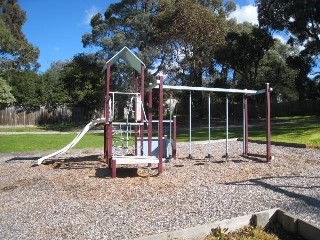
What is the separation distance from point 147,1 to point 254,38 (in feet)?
39.1

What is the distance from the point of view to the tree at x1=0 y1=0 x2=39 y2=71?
38.3 metres

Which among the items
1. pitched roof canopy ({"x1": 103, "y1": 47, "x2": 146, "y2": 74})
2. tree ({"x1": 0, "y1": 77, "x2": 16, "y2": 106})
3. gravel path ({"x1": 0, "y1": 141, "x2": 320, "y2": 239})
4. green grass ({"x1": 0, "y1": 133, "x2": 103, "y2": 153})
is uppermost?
tree ({"x1": 0, "y1": 77, "x2": 16, "y2": 106})

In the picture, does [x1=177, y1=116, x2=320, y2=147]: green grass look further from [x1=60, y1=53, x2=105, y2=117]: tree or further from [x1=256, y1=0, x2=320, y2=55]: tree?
[x1=60, y1=53, x2=105, y2=117]: tree

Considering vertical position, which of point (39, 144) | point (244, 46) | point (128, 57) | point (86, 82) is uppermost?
point (244, 46)

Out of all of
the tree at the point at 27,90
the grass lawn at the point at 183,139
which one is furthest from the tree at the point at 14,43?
the grass lawn at the point at 183,139

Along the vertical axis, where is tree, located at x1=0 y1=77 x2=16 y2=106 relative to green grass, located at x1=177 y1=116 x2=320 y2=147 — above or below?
above

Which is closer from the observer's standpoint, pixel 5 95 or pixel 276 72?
pixel 5 95

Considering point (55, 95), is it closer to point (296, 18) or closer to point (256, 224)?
point (296, 18)

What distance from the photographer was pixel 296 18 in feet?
90.4

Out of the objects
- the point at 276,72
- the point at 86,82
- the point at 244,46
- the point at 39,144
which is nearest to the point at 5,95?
the point at 86,82

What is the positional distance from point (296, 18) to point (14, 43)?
29043 millimetres

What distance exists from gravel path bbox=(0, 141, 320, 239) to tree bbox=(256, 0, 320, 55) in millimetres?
20138

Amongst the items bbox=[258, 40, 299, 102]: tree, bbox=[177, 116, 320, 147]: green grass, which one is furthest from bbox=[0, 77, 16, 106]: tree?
bbox=[258, 40, 299, 102]: tree

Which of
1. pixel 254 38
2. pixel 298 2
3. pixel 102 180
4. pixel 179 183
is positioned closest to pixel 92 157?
pixel 102 180
